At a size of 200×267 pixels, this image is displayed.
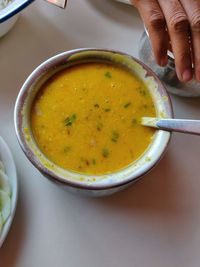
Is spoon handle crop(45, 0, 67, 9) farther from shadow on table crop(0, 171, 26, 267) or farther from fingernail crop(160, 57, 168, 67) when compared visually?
shadow on table crop(0, 171, 26, 267)

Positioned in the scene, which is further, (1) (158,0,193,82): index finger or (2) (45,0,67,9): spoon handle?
(2) (45,0,67,9): spoon handle

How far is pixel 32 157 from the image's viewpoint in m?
0.67

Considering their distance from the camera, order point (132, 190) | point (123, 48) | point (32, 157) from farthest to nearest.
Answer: point (123, 48) < point (132, 190) < point (32, 157)

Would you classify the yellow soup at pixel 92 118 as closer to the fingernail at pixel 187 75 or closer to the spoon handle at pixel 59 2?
the fingernail at pixel 187 75

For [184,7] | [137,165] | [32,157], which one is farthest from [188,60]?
[32,157]

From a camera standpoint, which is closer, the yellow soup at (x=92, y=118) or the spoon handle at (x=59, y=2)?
the yellow soup at (x=92, y=118)

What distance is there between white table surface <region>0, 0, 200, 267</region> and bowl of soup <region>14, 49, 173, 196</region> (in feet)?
0.21

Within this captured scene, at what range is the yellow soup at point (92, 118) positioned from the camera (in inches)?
27.4

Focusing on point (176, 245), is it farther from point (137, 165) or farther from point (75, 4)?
point (75, 4)

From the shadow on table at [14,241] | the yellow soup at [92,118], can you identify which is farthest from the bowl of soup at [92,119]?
the shadow on table at [14,241]

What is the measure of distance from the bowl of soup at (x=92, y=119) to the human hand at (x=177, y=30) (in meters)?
0.05

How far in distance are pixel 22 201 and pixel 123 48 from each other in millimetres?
382

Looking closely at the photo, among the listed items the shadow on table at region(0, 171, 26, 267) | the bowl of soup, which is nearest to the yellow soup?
the bowl of soup

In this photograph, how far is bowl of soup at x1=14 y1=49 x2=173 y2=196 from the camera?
0.68 m
